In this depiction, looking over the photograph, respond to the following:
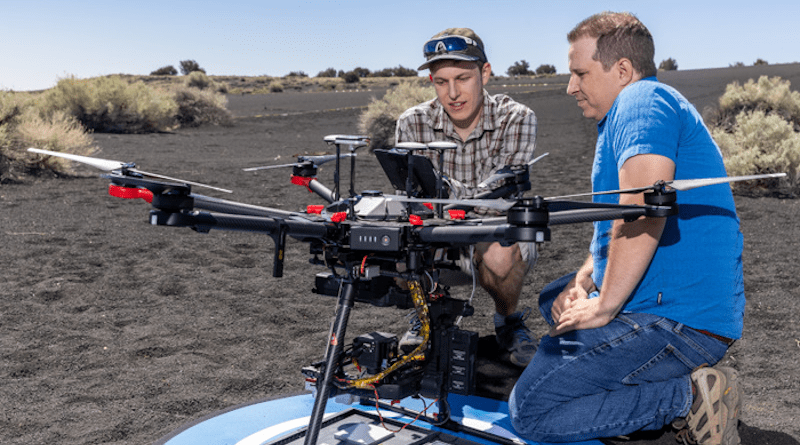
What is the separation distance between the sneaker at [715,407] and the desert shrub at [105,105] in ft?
67.5

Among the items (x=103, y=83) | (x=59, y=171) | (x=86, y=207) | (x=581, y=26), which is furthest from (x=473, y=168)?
(x=103, y=83)

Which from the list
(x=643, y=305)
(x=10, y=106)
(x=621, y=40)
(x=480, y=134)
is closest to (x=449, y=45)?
(x=480, y=134)

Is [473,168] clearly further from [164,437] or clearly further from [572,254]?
[572,254]

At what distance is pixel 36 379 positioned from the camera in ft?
12.9

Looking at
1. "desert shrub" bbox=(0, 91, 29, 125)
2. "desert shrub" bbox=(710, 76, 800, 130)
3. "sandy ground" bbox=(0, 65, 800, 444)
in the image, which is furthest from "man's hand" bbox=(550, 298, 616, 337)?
"desert shrub" bbox=(710, 76, 800, 130)

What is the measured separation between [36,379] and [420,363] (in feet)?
7.97

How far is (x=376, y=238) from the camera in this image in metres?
2.24

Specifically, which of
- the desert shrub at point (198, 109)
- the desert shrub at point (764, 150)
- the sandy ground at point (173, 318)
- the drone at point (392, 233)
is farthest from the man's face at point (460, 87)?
the desert shrub at point (198, 109)

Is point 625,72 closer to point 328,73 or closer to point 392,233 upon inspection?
point 392,233

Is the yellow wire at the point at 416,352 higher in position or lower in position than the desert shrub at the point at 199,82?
lower

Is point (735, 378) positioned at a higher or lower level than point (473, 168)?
lower

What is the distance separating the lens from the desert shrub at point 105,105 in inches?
824

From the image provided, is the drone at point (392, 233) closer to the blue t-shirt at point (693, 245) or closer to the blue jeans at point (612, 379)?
the blue jeans at point (612, 379)

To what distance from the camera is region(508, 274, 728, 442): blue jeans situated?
279 cm
